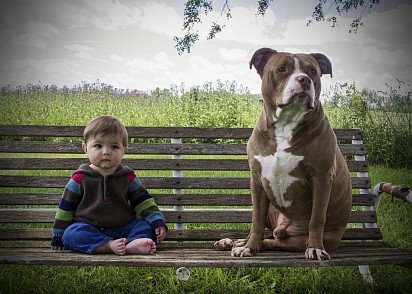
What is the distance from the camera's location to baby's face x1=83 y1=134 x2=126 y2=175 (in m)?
2.69

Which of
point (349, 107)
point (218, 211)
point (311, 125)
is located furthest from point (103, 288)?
point (349, 107)

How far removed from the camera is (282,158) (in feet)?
8.39

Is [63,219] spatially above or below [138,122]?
below

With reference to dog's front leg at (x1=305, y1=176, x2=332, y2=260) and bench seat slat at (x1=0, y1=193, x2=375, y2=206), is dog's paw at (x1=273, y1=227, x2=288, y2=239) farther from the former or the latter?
bench seat slat at (x1=0, y1=193, x2=375, y2=206)

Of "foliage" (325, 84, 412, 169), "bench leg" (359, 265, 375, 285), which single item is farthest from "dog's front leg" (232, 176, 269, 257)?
"foliage" (325, 84, 412, 169)

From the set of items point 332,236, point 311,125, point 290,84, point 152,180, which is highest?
point 290,84

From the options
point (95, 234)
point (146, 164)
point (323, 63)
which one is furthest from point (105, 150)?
point (323, 63)

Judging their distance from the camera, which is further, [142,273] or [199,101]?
[199,101]

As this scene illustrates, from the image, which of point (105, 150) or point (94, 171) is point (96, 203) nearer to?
point (94, 171)

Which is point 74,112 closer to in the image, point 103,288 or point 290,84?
point 103,288

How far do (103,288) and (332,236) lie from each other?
1478mm

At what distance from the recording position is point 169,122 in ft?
28.2

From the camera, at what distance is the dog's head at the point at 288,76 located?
2398mm

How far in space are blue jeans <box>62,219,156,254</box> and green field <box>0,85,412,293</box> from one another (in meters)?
0.52
